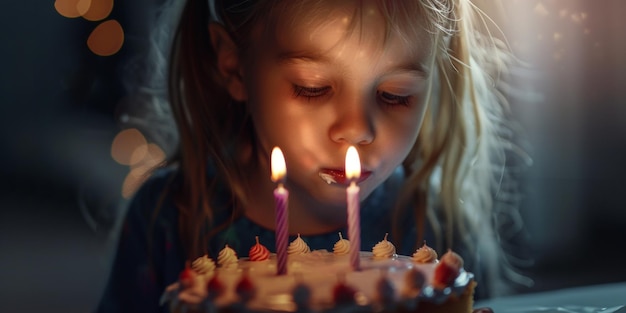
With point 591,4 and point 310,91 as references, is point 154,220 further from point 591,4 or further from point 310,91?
point 591,4

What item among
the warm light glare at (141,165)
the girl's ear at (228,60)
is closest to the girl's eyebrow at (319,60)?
the girl's ear at (228,60)

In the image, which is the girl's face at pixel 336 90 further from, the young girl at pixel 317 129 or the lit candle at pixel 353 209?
the lit candle at pixel 353 209

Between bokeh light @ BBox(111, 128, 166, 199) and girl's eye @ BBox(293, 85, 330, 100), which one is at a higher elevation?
girl's eye @ BBox(293, 85, 330, 100)

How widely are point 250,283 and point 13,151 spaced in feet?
7.58

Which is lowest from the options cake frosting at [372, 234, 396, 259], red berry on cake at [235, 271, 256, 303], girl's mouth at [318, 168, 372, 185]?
cake frosting at [372, 234, 396, 259]

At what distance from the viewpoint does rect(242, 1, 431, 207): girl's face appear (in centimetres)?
126

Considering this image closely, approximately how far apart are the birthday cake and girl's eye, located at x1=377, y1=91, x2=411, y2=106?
0.33 m

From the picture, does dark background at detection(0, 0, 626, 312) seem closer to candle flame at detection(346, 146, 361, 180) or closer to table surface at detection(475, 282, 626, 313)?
table surface at detection(475, 282, 626, 313)

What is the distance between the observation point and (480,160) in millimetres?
1867

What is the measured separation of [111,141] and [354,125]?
5.80 ft

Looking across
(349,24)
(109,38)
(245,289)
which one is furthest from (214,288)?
(109,38)

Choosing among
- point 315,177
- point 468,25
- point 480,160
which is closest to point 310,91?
point 315,177

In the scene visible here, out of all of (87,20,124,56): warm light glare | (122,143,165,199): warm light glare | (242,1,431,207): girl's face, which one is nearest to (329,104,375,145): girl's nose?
(242,1,431,207): girl's face

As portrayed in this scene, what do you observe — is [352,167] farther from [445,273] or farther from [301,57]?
[301,57]
